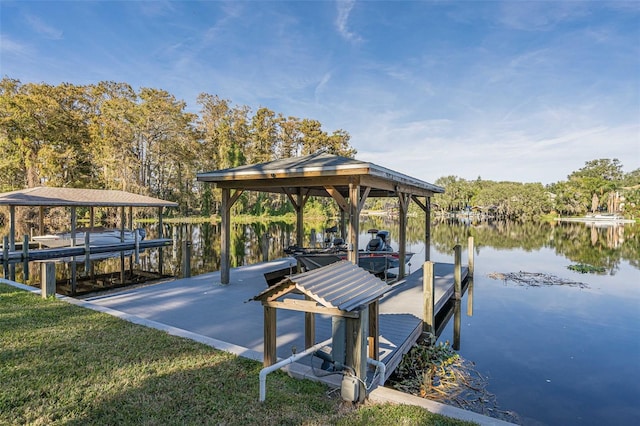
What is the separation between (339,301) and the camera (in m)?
2.87

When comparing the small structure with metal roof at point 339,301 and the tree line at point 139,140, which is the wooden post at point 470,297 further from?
the tree line at point 139,140

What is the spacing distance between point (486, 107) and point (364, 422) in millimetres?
22449

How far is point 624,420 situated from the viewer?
158 inches

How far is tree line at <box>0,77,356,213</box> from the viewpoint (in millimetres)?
25047

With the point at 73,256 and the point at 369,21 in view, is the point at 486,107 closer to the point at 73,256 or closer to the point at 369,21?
the point at 369,21

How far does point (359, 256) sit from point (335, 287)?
6078 millimetres

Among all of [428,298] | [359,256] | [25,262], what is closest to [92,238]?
[25,262]

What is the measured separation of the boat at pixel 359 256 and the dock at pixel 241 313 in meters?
0.81

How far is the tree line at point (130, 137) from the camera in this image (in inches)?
986

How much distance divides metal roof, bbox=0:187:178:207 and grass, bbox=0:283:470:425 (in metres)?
12.3

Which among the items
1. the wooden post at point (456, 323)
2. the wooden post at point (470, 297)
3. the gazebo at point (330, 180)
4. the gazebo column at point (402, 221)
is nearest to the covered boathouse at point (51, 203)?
the gazebo at point (330, 180)

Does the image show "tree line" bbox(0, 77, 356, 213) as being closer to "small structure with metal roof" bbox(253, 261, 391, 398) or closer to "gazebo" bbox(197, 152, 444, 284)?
"gazebo" bbox(197, 152, 444, 284)

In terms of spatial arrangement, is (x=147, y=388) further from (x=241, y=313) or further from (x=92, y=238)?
(x=92, y=238)

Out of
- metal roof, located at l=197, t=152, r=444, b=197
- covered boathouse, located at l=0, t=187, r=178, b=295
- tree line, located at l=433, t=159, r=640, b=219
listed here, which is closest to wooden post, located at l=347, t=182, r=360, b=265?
metal roof, located at l=197, t=152, r=444, b=197
